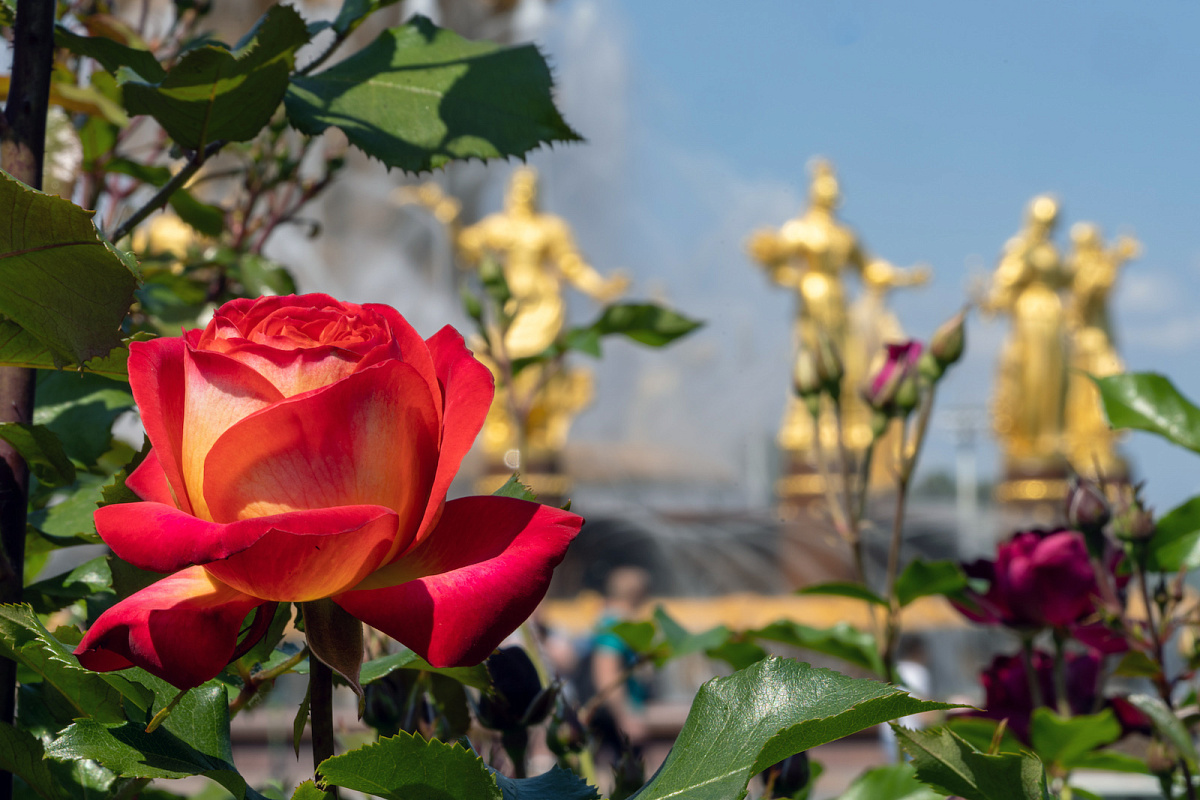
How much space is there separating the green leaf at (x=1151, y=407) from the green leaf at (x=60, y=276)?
48cm

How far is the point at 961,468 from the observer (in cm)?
789

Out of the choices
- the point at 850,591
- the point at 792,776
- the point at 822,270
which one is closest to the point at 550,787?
the point at 792,776

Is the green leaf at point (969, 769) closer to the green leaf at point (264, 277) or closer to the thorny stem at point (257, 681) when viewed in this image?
the thorny stem at point (257, 681)

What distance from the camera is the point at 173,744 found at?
0.28m

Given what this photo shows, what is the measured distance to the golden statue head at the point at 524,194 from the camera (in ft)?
20.7

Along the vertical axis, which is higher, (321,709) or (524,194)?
(524,194)

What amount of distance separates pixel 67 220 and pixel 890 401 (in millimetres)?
628

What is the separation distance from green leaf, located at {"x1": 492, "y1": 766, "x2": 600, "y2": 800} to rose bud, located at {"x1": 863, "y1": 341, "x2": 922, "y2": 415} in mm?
539

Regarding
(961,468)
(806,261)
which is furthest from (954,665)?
(961,468)

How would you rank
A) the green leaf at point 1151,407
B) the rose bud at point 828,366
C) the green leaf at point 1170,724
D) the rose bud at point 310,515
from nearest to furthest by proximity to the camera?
the rose bud at point 310,515 → the green leaf at point 1170,724 → the green leaf at point 1151,407 → the rose bud at point 828,366

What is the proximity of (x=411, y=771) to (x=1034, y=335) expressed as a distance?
21.2 feet

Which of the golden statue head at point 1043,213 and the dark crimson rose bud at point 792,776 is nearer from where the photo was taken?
the dark crimson rose bud at point 792,776

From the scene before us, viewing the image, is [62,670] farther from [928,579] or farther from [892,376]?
[892,376]

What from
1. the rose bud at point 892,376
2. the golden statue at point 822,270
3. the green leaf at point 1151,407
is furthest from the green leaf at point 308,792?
the golden statue at point 822,270
